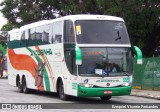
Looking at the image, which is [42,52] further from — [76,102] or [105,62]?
[105,62]

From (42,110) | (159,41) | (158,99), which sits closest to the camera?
(42,110)

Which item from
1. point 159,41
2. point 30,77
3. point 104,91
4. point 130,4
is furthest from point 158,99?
point 159,41

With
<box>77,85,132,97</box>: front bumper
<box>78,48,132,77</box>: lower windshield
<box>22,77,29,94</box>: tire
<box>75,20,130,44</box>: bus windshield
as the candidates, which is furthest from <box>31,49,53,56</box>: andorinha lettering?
<box>77,85,132,97</box>: front bumper

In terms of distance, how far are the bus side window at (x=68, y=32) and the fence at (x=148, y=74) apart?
9.28 metres

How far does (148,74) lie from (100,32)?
10101 millimetres

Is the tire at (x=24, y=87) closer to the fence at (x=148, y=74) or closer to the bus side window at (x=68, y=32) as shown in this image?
the bus side window at (x=68, y=32)

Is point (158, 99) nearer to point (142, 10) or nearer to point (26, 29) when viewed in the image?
point (26, 29)

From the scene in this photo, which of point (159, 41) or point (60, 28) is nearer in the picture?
point (60, 28)

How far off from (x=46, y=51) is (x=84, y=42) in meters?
4.29

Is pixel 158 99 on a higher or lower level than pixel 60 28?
lower

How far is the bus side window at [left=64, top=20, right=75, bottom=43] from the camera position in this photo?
19711 mm

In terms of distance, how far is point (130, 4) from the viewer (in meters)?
32.7

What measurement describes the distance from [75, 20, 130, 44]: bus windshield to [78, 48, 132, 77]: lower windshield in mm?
419

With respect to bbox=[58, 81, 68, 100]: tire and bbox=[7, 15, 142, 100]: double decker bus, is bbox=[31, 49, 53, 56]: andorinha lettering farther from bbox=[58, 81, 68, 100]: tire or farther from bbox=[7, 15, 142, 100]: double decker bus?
bbox=[58, 81, 68, 100]: tire
